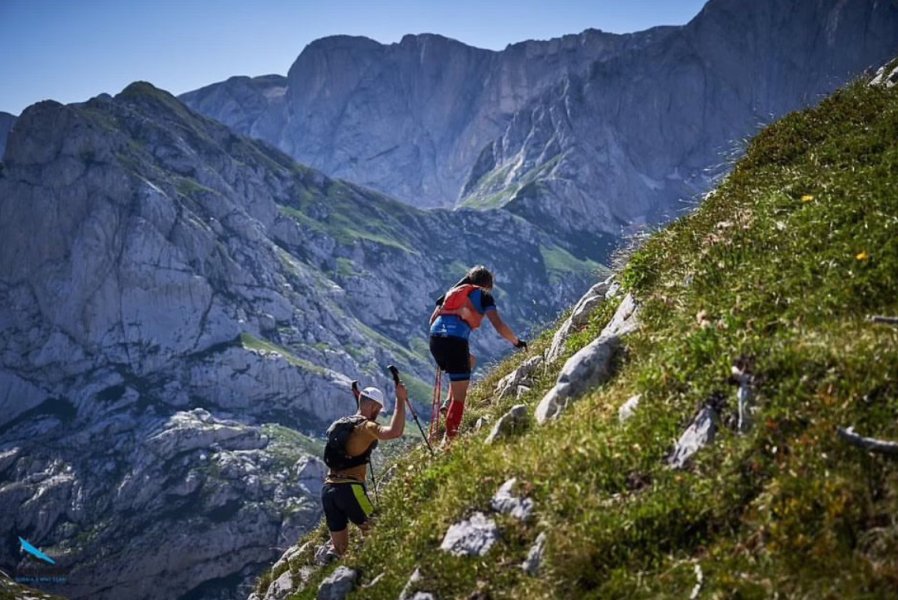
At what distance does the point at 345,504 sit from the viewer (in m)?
13.8

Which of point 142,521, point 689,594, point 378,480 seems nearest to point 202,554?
point 142,521

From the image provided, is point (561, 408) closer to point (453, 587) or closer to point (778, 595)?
point (453, 587)

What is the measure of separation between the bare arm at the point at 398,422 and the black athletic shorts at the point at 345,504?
4.06 feet

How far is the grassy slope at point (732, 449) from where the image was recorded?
667cm

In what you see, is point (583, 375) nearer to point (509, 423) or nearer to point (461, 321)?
point (509, 423)

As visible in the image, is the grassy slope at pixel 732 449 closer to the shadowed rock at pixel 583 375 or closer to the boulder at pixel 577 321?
the shadowed rock at pixel 583 375

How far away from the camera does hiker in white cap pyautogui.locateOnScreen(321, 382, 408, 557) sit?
13680mm

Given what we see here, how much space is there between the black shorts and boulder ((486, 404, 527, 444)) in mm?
3367

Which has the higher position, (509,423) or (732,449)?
(732,449)

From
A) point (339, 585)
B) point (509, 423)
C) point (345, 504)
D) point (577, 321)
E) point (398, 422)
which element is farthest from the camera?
point (577, 321)

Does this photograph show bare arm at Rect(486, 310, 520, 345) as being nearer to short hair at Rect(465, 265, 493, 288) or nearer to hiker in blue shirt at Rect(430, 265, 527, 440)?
hiker in blue shirt at Rect(430, 265, 527, 440)

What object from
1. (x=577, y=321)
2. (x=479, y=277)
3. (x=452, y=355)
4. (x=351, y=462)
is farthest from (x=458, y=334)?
(x=351, y=462)

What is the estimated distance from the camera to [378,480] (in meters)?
17.8

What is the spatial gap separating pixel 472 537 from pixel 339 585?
328cm
